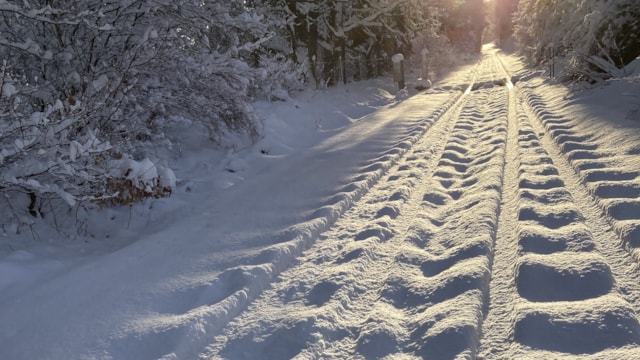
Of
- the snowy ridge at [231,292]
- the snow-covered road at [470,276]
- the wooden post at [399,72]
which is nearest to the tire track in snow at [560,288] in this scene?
the snow-covered road at [470,276]

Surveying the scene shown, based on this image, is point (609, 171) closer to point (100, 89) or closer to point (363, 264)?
point (363, 264)

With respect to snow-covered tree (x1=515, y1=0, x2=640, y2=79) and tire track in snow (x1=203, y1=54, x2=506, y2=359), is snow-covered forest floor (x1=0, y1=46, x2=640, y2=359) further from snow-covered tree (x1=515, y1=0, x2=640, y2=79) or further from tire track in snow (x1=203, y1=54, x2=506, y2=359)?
snow-covered tree (x1=515, y1=0, x2=640, y2=79)

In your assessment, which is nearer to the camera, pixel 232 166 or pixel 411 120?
pixel 232 166

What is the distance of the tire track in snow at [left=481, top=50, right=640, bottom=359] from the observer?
227cm

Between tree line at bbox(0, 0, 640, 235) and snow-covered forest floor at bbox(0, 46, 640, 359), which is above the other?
tree line at bbox(0, 0, 640, 235)

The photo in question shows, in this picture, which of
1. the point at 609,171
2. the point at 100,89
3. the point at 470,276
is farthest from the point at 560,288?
the point at 100,89

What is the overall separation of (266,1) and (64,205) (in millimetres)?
13382

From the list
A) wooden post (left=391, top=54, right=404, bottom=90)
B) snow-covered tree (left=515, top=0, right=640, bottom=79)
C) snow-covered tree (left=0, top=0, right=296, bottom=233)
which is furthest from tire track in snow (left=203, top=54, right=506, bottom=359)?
wooden post (left=391, top=54, right=404, bottom=90)

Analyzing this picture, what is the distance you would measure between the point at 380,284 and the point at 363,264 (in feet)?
1.05

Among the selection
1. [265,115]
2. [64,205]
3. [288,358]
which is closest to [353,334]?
[288,358]

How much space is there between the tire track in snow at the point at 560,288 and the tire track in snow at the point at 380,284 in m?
0.14

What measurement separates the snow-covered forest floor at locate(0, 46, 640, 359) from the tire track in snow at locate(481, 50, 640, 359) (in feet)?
0.04

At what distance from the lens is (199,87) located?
6.72 meters

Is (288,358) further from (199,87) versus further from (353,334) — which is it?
(199,87)
